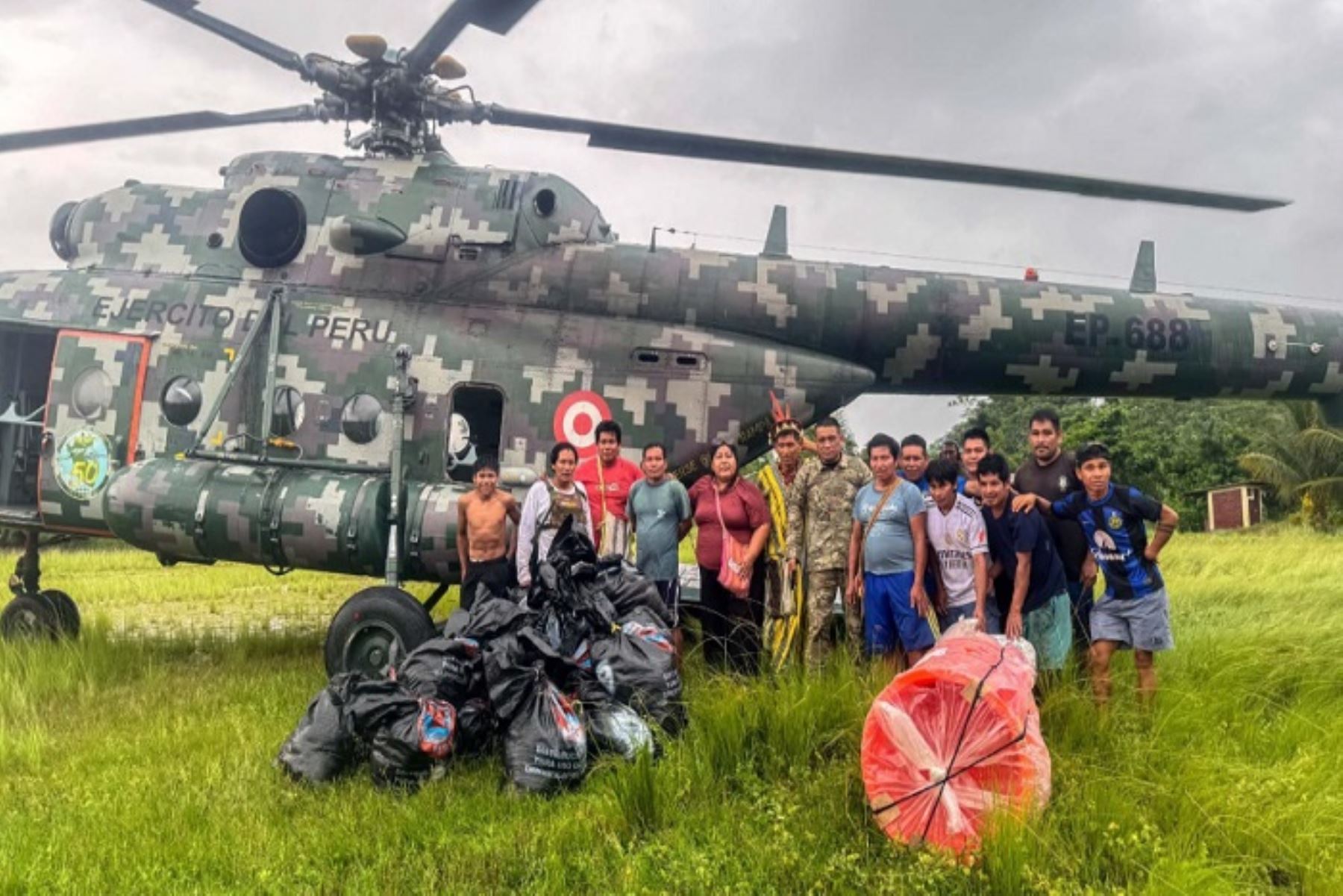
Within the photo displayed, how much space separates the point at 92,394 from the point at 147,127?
233 cm

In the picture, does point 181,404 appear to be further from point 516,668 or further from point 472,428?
point 516,668

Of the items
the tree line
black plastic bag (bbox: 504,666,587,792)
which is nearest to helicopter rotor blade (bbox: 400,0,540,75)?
black plastic bag (bbox: 504,666,587,792)

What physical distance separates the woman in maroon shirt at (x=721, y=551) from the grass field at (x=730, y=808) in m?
0.60

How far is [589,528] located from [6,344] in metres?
6.00

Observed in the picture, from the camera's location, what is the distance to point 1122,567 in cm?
478

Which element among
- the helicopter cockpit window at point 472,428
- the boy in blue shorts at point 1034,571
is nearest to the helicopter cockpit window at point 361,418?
the helicopter cockpit window at point 472,428

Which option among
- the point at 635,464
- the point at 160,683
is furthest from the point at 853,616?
the point at 160,683

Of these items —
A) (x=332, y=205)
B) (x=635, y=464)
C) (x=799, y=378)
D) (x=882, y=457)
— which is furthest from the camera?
(x=332, y=205)

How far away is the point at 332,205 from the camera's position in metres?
7.62

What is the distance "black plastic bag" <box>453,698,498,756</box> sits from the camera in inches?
170

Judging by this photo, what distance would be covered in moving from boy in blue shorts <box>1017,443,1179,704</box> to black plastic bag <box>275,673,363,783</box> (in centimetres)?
360

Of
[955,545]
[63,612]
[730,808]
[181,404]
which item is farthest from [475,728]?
[63,612]

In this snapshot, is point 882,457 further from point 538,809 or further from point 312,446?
point 312,446

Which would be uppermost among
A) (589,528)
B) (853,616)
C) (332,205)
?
(332,205)
